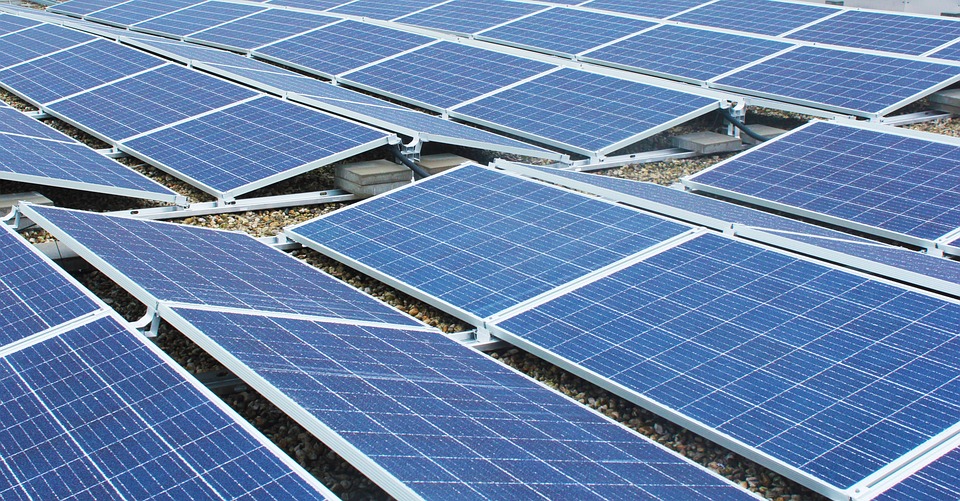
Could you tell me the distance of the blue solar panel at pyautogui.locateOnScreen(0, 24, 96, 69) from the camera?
1009 inches

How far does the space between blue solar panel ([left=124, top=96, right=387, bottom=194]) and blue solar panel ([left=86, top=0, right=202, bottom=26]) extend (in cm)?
1739

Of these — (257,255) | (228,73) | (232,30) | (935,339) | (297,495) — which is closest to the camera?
(297,495)

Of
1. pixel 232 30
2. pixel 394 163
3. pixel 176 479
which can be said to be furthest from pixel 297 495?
pixel 232 30

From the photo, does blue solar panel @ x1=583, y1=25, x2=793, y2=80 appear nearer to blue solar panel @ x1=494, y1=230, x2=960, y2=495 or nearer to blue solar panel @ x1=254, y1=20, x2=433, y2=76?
blue solar panel @ x1=254, y1=20, x2=433, y2=76

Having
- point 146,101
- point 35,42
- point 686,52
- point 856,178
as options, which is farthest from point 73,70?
point 856,178

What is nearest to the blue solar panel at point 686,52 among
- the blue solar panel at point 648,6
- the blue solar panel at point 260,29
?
the blue solar panel at point 648,6

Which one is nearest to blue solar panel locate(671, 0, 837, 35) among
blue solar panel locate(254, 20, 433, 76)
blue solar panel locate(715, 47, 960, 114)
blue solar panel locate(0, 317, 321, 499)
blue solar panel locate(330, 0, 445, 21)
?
blue solar panel locate(715, 47, 960, 114)

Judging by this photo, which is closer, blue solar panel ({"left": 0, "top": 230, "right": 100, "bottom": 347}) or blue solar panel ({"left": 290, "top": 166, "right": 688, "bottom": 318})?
blue solar panel ({"left": 0, "top": 230, "right": 100, "bottom": 347})

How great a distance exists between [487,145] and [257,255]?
598 cm

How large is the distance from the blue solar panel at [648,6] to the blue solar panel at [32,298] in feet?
71.3

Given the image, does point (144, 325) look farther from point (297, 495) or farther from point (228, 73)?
point (228, 73)

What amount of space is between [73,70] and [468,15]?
11879 millimetres

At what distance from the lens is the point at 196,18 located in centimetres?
3331

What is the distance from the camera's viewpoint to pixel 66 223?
1144 cm
